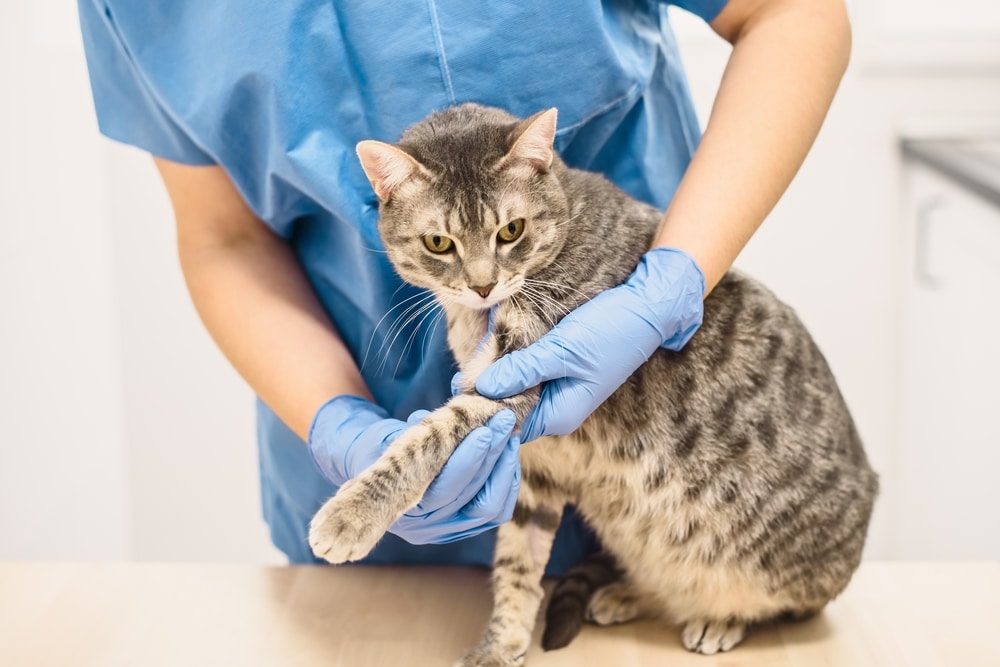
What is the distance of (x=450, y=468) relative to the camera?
3.62ft

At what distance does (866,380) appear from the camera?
3.09 m

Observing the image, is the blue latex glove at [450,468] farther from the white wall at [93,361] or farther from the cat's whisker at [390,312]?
the white wall at [93,361]

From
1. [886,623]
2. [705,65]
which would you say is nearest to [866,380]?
[705,65]

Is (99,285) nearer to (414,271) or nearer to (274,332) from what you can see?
(274,332)

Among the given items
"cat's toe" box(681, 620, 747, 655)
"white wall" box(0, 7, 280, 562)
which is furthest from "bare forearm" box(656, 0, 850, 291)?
"white wall" box(0, 7, 280, 562)

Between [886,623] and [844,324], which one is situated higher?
[886,623]

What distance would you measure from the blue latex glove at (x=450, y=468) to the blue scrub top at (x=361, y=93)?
0.19 meters

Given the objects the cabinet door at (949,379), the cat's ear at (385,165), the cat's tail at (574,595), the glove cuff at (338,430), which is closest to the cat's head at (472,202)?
the cat's ear at (385,165)

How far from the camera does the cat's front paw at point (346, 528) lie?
1.04 m

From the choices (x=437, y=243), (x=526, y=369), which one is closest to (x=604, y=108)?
(x=437, y=243)

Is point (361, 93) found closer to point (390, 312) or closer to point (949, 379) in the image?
point (390, 312)

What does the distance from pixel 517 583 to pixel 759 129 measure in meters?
0.70

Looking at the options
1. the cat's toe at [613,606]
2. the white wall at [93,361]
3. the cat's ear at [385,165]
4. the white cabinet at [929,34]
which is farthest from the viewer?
the white cabinet at [929,34]

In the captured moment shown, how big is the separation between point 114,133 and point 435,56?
54 cm
